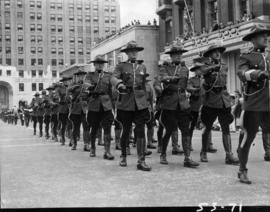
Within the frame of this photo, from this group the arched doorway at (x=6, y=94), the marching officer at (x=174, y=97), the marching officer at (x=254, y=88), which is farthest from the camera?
the arched doorway at (x=6, y=94)

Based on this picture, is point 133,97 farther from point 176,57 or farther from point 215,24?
point 215,24

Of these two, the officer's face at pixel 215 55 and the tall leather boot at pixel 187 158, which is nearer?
the tall leather boot at pixel 187 158

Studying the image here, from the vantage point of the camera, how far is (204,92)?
933 cm

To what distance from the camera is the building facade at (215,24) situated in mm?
24891

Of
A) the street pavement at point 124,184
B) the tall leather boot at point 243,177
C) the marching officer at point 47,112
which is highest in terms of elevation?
the marching officer at point 47,112

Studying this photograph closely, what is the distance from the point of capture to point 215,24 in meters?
27.5

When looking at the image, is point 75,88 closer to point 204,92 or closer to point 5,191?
point 204,92

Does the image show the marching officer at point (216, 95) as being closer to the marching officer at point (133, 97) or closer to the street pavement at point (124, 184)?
the street pavement at point (124, 184)

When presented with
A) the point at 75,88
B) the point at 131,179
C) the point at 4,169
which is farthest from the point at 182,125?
the point at 75,88

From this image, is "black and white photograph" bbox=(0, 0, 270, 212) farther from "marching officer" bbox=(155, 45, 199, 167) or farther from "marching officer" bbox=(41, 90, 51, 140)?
"marching officer" bbox=(41, 90, 51, 140)

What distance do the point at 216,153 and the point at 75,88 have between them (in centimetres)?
442

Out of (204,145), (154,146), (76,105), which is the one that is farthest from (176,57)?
(76,105)

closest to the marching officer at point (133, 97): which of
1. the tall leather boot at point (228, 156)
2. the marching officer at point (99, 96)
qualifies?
the tall leather boot at point (228, 156)

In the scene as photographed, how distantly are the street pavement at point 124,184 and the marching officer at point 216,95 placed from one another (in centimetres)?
60
